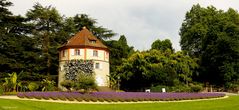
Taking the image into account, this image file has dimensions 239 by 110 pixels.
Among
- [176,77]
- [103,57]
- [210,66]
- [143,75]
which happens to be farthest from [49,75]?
[210,66]

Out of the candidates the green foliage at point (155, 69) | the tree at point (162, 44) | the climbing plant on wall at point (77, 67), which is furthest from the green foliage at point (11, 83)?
the tree at point (162, 44)

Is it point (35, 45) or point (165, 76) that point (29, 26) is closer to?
point (35, 45)

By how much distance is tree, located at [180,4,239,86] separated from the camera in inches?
2486

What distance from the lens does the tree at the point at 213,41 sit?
6316 cm

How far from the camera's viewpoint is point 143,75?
5566cm

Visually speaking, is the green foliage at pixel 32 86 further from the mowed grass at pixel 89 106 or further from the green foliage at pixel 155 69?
the mowed grass at pixel 89 106

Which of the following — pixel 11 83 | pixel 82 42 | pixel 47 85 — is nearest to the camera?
pixel 11 83

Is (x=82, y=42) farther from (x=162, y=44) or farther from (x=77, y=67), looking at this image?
(x=162, y=44)

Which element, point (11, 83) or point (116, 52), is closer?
point (11, 83)

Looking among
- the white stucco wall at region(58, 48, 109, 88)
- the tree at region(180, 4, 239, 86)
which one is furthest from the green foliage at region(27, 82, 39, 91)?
the tree at region(180, 4, 239, 86)

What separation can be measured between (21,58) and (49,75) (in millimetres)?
4896

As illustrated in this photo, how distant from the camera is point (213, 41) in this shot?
66375mm

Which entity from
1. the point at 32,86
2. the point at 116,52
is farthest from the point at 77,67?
the point at 116,52

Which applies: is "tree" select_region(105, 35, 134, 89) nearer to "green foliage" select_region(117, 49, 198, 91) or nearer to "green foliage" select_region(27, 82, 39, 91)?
"green foliage" select_region(117, 49, 198, 91)
